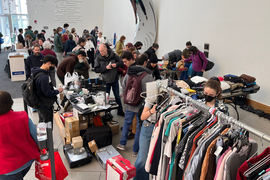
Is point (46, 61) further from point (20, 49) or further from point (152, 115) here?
point (20, 49)

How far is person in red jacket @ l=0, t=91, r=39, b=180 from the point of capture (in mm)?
1789

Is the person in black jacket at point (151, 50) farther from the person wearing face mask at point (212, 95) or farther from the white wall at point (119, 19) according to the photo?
the white wall at point (119, 19)

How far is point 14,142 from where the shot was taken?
1842mm

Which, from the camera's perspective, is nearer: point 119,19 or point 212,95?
point 212,95

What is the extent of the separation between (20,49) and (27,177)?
25.8ft

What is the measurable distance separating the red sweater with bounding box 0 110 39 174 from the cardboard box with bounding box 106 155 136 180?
931 mm

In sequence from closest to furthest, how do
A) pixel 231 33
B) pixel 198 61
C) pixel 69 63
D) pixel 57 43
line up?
pixel 69 63 < pixel 231 33 < pixel 198 61 < pixel 57 43

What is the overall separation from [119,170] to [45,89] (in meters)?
1.54

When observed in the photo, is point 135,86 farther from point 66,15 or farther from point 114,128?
point 66,15

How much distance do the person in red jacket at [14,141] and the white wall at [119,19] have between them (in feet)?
33.5

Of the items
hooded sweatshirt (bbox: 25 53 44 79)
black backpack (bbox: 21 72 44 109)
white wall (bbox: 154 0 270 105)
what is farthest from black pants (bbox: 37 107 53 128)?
white wall (bbox: 154 0 270 105)

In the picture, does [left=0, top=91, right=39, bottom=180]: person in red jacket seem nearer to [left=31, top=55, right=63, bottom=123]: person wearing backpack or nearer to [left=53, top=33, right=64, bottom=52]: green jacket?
[left=31, top=55, right=63, bottom=123]: person wearing backpack

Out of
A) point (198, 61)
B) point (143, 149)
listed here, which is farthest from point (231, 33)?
point (143, 149)

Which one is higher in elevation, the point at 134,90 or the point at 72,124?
the point at 134,90
